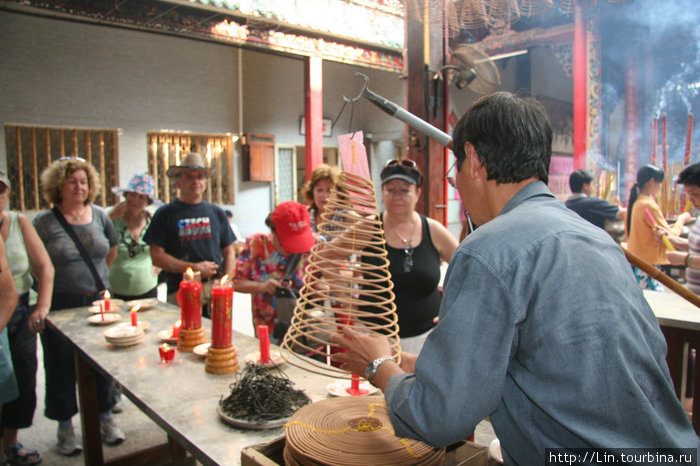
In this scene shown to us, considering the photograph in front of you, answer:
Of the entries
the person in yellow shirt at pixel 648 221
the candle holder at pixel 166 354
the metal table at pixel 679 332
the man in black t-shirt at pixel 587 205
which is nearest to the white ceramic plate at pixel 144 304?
the candle holder at pixel 166 354

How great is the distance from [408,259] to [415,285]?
139 millimetres

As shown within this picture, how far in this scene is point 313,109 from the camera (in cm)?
771

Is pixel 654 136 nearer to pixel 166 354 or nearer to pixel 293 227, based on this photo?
pixel 293 227

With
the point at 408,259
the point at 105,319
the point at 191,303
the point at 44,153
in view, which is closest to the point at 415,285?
the point at 408,259

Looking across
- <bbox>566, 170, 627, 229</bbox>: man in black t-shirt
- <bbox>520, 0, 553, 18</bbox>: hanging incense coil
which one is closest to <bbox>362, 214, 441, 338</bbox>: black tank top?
<bbox>520, 0, 553, 18</bbox>: hanging incense coil

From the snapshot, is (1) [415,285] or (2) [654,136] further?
(2) [654,136]

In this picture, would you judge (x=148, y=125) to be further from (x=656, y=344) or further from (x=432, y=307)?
(x=656, y=344)

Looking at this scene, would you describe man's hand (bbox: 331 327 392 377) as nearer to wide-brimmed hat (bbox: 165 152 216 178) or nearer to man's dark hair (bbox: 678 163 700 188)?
wide-brimmed hat (bbox: 165 152 216 178)

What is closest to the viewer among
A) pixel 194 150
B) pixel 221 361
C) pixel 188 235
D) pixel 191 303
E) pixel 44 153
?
pixel 221 361

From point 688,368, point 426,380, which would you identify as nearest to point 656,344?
point 426,380

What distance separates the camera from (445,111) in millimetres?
5164

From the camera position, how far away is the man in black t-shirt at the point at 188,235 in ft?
11.3

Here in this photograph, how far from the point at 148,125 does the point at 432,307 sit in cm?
689

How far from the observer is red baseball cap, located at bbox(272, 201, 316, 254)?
2.70m
